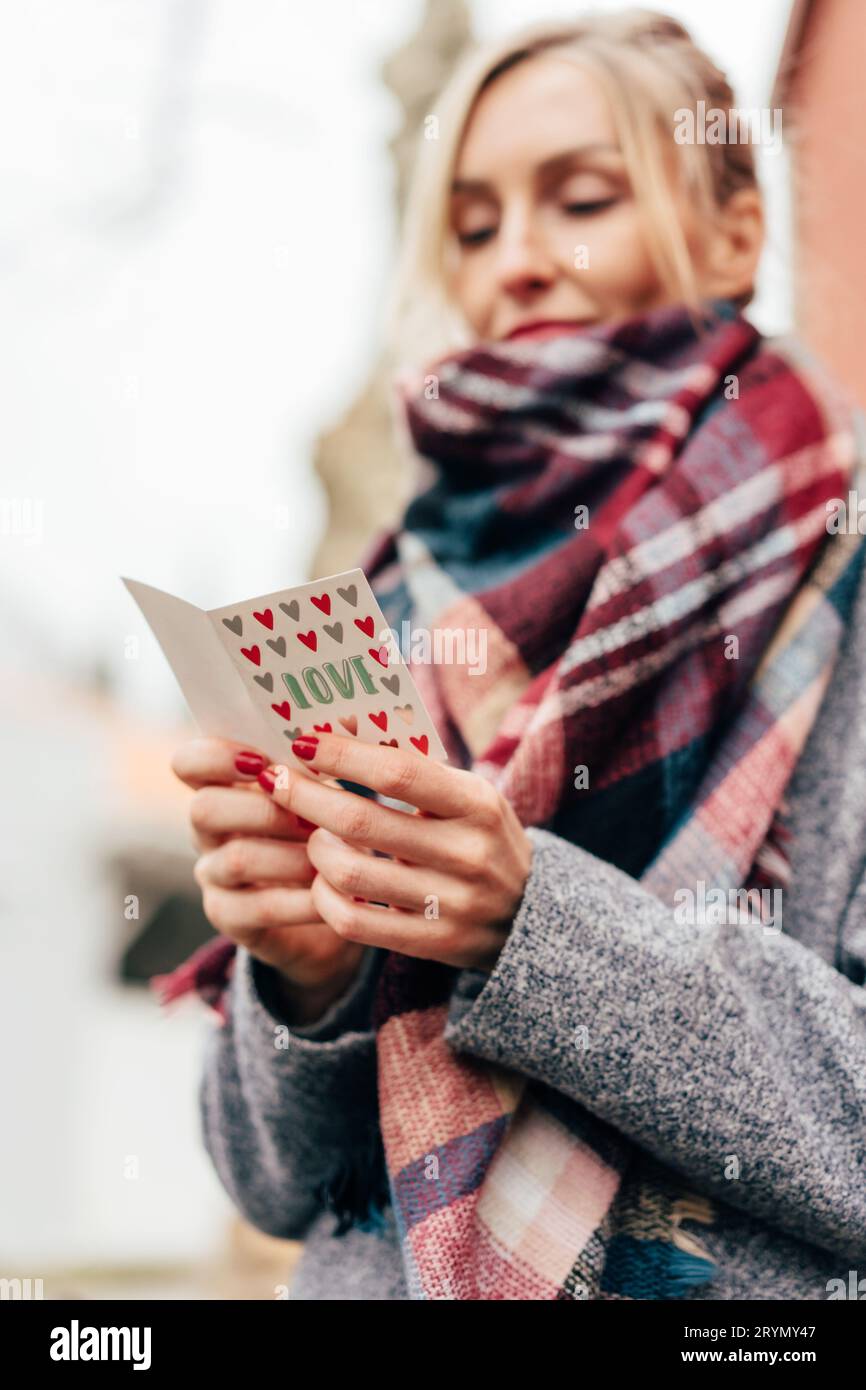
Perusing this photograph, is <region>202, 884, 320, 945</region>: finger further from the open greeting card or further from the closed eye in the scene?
the closed eye

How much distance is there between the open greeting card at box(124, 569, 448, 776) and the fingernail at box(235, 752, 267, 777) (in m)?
0.04

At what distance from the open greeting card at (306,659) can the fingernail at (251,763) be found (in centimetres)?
4

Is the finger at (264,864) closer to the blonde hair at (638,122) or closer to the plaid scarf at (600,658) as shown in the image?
the plaid scarf at (600,658)

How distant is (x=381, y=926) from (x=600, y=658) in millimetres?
324

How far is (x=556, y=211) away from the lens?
118 cm

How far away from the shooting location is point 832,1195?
2.46ft

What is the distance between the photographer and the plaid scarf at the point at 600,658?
800 mm

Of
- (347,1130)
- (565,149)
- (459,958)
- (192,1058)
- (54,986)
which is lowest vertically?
(192,1058)

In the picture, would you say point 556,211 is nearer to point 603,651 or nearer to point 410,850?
point 603,651

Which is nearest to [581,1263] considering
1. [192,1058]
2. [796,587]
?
[796,587]

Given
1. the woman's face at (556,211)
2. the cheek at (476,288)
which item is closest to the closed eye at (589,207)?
the woman's face at (556,211)

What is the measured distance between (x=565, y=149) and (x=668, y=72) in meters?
0.16

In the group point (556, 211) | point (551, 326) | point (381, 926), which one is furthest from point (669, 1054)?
point (556, 211)

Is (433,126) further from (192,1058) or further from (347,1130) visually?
(192,1058)
